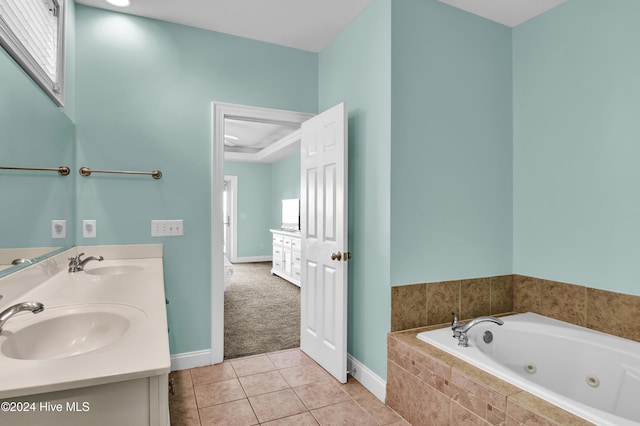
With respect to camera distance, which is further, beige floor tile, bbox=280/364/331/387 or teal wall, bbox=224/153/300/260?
teal wall, bbox=224/153/300/260

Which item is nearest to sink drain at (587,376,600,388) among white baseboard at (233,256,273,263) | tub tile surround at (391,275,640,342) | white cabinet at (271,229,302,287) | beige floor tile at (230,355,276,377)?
tub tile surround at (391,275,640,342)

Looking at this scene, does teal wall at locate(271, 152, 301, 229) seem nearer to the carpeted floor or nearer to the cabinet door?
the cabinet door

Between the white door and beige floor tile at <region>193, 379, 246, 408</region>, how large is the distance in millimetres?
662

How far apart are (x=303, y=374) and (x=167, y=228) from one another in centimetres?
148

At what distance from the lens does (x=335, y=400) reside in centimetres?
232

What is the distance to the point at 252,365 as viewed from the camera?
2.82m

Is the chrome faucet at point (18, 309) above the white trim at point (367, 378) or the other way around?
above

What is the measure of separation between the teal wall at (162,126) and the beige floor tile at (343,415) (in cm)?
114

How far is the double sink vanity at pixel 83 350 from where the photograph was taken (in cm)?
79

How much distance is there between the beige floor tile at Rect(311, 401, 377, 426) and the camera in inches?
81.8

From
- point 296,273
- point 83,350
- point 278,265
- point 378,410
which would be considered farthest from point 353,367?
point 278,265

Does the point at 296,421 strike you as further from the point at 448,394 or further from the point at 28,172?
the point at 28,172

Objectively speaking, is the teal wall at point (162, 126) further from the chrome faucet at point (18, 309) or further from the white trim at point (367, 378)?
the chrome faucet at point (18, 309)

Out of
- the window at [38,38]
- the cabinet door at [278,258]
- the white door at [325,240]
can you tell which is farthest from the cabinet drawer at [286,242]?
the window at [38,38]
